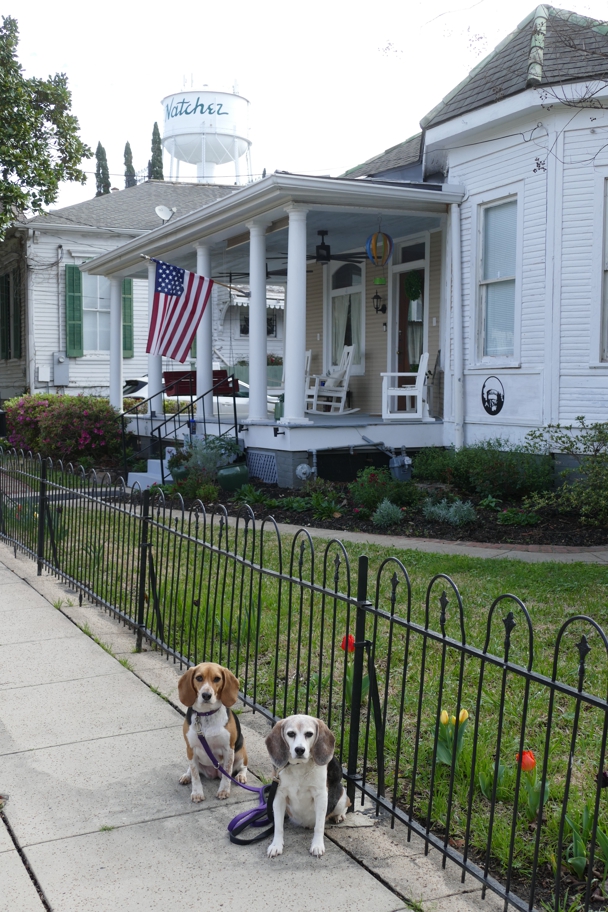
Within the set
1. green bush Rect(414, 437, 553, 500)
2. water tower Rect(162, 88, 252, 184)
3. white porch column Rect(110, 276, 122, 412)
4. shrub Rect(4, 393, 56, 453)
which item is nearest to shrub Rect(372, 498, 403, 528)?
green bush Rect(414, 437, 553, 500)

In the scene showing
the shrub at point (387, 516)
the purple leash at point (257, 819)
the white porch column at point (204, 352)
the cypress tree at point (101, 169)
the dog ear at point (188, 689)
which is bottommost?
the purple leash at point (257, 819)

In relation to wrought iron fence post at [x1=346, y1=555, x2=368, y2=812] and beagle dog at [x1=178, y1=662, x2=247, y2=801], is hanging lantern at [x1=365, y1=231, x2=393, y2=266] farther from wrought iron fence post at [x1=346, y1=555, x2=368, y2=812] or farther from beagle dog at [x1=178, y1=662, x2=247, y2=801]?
beagle dog at [x1=178, y1=662, x2=247, y2=801]

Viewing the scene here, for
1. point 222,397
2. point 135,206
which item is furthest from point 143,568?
point 135,206

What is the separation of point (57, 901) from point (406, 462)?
937 centimetres

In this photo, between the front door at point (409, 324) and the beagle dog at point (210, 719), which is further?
the front door at point (409, 324)

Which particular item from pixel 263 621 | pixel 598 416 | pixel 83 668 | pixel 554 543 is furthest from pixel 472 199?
pixel 83 668

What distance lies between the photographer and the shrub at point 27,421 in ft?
55.9

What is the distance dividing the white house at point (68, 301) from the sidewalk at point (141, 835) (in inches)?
744

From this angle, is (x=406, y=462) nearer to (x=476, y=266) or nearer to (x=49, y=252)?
(x=476, y=266)

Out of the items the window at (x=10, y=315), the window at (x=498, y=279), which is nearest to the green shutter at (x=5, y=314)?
the window at (x=10, y=315)

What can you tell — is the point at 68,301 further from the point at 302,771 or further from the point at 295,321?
the point at 302,771

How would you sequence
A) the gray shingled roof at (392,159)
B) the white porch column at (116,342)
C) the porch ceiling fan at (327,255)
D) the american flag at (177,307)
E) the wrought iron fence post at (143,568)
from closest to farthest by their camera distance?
the wrought iron fence post at (143,568)
the american flag at (177,307)
the porch ceiling fan at (327,255)
the gray shingled roof at (392,159)
the white porch column at (116,342)

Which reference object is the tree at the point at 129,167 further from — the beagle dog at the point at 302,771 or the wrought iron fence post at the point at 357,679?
the beagle dog at the point at 302,771

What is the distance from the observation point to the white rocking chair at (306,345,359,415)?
14703 mm
